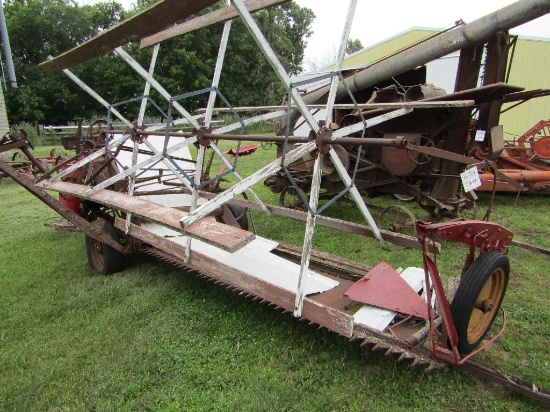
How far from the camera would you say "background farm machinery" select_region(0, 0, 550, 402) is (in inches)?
85.0

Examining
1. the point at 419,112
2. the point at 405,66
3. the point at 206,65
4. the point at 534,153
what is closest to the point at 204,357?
the point at 419,112

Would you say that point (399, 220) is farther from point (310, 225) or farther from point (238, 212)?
point (310, 225)

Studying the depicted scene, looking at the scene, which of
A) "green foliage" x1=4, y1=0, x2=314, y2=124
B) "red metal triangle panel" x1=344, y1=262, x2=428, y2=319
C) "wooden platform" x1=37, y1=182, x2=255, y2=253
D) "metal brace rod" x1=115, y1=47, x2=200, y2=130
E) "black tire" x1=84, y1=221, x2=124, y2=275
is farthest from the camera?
"green foliage" x1=4, y1=0, x2=314, y2=124

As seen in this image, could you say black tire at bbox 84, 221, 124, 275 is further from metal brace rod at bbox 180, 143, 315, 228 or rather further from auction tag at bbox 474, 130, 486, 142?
auction tag at bbox 474, 130, 486, 142

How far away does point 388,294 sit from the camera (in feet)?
9.00

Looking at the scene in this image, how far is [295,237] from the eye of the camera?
17.5 ft

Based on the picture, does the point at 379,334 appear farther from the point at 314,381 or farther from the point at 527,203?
the point at 527,203

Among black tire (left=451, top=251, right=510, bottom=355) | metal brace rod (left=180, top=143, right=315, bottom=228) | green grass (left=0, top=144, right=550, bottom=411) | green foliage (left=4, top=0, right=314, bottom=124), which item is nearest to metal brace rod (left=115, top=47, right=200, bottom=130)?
metal brace rod (left=180, top=143, right=315, bottom=228)

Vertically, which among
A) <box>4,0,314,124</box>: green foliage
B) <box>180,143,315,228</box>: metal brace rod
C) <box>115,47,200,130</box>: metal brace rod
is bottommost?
<box>180,143,315,228</box>: metal brace rod

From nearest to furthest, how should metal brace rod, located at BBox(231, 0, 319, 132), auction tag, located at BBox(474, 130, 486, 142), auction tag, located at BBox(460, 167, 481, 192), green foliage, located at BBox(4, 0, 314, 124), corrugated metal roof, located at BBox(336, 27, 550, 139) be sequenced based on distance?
metal brace rod, located at BBox(231, 0, 319, 132) < auction tag, located at BBox(460, 167, 481, 192) < auction tag, located at BBox(474, 130, 486, 142) < corrugated metal roof, located at BBox(336, 27, 550, 139) < green foliage, located at BBox(4, 0, 314, 124)

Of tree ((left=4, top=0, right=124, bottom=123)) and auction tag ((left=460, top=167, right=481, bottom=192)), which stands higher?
tree ((left=4, top=0, right=124, bottom=123))

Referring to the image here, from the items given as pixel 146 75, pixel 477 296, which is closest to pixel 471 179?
pixel 477 296

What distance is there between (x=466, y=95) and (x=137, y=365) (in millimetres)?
3906

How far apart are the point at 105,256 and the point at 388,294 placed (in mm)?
2962
